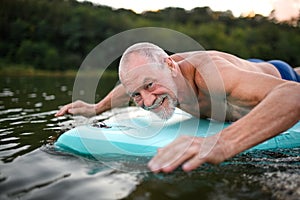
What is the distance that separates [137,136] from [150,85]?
0.49m

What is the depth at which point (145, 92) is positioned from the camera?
241 cm

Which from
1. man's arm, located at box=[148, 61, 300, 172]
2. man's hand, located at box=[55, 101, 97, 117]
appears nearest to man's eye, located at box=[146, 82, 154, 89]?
man's arm, located at box=[148, 61, 300, 172]

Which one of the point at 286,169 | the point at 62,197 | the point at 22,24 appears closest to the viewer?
the point at 62,197

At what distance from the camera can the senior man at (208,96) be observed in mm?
1534

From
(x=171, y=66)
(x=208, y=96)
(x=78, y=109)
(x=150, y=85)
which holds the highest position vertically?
(x=171, y=66)

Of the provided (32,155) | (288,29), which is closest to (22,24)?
(288,29)

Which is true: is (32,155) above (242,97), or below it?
below

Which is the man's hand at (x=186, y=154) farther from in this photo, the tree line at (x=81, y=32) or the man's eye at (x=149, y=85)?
the tree line at (x=81, y=32)

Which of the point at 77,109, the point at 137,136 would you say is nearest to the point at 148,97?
the point at 137,136

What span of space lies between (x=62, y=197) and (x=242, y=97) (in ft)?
4.41

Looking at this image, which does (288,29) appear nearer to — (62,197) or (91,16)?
(91,16)

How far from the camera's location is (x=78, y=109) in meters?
3.61

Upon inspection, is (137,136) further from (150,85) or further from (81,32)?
(81,32)

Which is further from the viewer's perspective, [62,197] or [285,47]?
[285,47]
